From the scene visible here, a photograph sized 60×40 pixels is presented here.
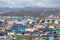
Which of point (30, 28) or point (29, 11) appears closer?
point (30, 28)

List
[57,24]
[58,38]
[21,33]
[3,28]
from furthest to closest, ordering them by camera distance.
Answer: [57,24], [3,28], [21,33], [58,38]

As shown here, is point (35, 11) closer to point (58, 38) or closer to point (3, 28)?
point (3, 28)

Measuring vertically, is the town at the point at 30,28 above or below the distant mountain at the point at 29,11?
below

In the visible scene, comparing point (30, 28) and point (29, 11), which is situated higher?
point (29, 11)

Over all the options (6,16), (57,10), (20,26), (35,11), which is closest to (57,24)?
(57,10)

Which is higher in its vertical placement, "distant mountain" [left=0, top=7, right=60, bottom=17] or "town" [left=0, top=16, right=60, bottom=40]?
"distant mountain" [left=0, top=7, right=60, bottom=17]

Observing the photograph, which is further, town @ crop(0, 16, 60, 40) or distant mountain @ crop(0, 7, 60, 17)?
distant mountain @ crop(0, 7, 60, 17)

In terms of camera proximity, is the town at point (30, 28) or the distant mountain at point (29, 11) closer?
the town at point (30, 28)

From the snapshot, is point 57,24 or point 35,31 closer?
point 35,31
